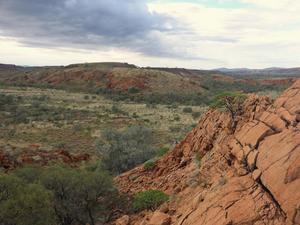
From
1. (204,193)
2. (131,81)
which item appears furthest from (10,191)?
(131,81)

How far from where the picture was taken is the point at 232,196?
35.0ft

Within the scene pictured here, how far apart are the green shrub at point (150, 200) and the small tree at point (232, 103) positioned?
3.62 metres

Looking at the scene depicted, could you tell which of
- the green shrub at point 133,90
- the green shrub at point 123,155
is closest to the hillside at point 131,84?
the green shrub at point 133,90

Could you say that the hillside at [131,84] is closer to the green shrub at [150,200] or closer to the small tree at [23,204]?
the green shrub at [150,200]

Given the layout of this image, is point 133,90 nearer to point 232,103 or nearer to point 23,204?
point 232,103

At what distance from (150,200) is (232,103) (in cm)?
487

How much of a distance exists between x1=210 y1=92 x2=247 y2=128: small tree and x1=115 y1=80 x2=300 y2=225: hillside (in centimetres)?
27

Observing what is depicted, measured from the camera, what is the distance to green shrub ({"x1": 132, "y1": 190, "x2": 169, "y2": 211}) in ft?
49.8

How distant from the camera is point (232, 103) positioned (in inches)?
645

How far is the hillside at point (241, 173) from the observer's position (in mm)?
9875

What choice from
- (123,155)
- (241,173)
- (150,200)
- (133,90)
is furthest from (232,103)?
(133,90)

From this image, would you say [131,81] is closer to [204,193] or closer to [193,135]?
[193,135]

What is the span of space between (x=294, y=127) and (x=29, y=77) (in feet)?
423

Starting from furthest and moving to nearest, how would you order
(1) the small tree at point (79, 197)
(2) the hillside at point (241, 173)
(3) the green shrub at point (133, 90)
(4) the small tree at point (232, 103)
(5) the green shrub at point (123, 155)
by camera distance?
(3) the green shrub at point (133, 90)
(5) the green shrub at point (123, 155)
(1) the small tree at point (79, 197)
(4) the small tree at point (232, 103)
(2) the hillside at point (241, 173)
